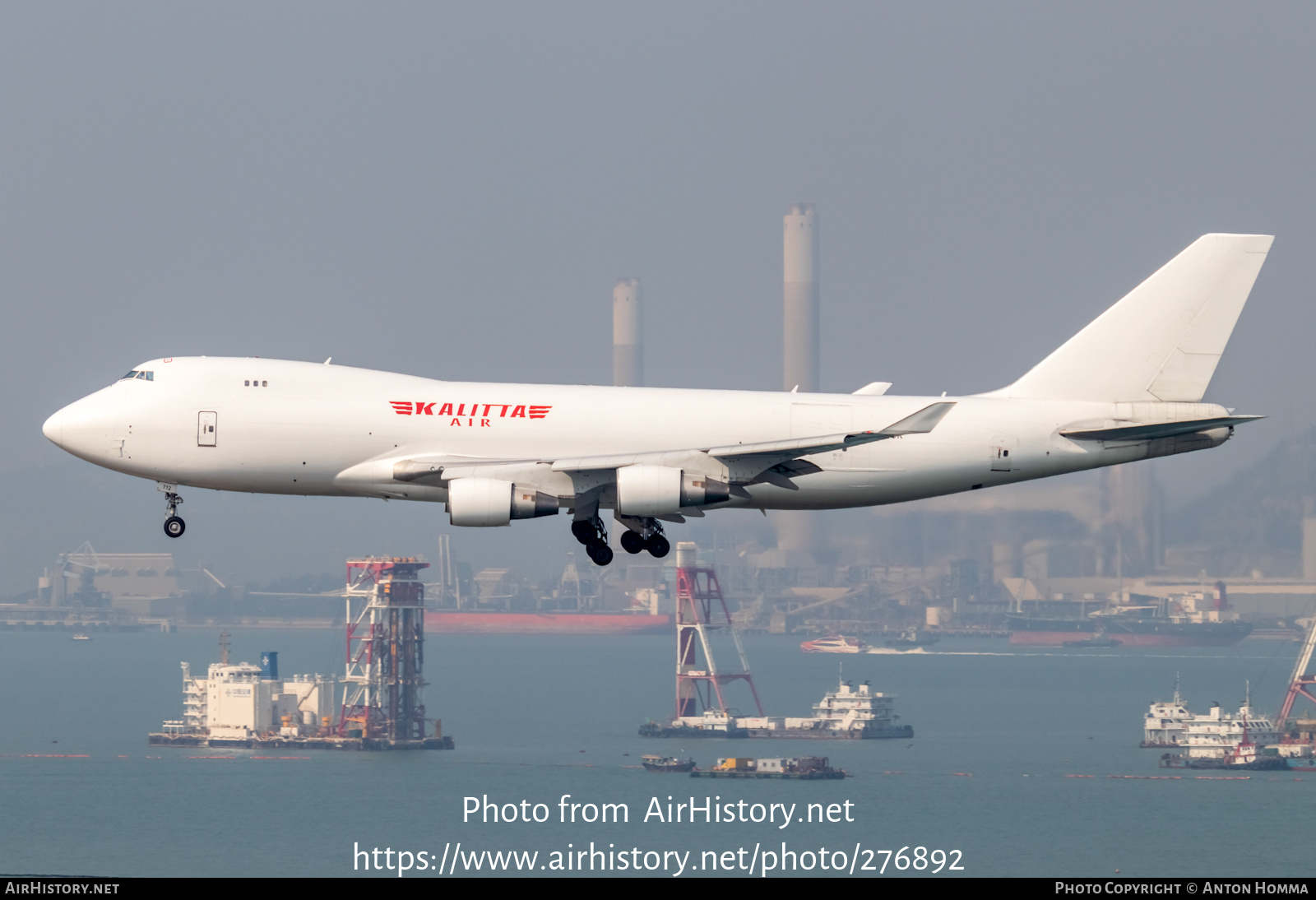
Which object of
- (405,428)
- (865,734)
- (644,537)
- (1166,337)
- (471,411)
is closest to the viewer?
(405,428)

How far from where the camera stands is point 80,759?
185 meters

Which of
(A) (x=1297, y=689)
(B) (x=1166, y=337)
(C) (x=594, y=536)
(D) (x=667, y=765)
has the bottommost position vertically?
(D) (x=667, y=765)

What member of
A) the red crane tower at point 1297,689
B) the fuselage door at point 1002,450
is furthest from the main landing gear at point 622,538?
the red crane tower at point 1297,689

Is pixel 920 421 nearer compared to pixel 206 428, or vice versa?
pixel 920 421

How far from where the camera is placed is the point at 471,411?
45.0 m

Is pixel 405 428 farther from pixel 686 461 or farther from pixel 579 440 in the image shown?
pixel 686 461

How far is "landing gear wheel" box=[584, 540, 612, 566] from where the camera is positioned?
46250mm

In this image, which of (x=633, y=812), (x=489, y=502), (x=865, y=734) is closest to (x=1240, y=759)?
(x=865, y=734)

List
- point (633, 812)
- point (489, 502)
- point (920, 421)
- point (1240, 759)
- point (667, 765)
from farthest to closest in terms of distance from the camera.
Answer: point (667, 765)
point (1240, 759)
point (633, 812)
point (920, 421)
point (489, 502)

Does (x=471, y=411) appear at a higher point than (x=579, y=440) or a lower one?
higher

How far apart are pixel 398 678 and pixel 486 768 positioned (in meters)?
22.9

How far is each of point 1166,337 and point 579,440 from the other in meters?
18.7

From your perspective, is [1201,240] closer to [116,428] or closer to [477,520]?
[477,520]

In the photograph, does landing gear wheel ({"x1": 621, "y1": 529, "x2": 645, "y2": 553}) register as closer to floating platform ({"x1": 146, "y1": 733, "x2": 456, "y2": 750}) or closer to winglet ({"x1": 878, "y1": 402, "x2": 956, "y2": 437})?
winglet ({"x1": 878, "y1": 402, "x2": 956, "y2": 437})
